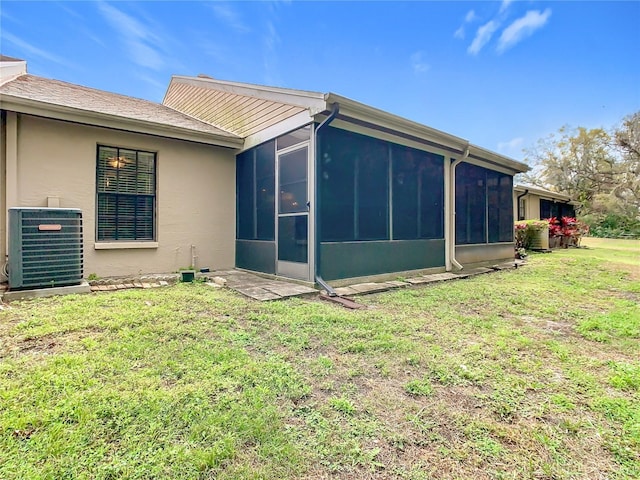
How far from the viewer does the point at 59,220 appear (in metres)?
4.29

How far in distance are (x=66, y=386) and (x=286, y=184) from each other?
404 centimetres

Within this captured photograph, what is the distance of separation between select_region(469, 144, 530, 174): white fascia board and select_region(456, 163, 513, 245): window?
0.76ft

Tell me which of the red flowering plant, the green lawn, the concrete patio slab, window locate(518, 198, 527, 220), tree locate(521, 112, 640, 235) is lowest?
the green lawn

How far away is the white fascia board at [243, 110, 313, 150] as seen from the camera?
16.1 ft

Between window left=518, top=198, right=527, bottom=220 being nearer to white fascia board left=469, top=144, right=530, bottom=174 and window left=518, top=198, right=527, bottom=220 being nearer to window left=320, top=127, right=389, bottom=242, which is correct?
white fascia board left=469, top=144, right=530, bottom=174

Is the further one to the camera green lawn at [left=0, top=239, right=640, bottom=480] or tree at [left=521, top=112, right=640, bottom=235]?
tree at [left=521, top=112, right=640, bottom=235]

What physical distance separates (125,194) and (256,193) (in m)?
2.25

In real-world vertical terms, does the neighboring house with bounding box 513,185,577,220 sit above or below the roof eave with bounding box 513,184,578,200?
below

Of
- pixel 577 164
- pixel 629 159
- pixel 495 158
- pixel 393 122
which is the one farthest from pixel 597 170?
pixel 393 122

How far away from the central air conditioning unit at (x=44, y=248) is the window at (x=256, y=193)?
2708 mm

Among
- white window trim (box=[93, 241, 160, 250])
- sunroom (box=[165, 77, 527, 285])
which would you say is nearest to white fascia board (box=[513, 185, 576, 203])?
sunroom (box=[165, 77, 527, 285])

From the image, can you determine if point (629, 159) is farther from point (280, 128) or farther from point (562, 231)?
point (280, 128)

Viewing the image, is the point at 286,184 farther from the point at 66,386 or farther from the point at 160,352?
the point at 66,386

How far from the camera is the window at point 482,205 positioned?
7.56 m
